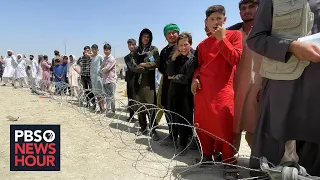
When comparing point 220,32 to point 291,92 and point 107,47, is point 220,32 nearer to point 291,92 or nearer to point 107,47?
point 291,92

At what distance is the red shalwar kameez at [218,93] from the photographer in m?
3.11

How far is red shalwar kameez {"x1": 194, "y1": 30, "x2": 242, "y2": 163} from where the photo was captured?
10.2ft

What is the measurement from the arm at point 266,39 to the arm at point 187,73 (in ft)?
4.58

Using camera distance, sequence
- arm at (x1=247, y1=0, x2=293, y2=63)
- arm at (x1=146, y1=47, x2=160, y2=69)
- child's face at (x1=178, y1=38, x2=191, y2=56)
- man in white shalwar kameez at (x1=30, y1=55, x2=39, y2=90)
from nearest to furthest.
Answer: arm at (x1=247, y1=0, x2=293, y2=63), child's face at (x1=178, y1=38, x2=191, y2=56), arm at (x1=146, y1=47, x2=160, y2=69), man in white shalwar kameez at (x1=30, y1=55, x2=39, y2=90)

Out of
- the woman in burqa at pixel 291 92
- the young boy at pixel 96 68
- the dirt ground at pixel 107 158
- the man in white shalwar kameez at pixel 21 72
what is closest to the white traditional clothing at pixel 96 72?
the young boy at pixel 96 68

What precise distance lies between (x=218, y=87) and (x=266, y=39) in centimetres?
108

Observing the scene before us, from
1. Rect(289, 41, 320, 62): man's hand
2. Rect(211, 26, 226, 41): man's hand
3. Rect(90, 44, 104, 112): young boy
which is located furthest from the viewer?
Rect(90, 44, 104, 112): young boy

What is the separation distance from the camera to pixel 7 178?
303 cm

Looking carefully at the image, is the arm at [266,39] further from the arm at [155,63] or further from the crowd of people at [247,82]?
the arm at [155,63]

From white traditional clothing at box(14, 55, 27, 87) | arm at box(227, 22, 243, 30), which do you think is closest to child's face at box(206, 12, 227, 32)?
arm at box(227, 22, 243, 30)

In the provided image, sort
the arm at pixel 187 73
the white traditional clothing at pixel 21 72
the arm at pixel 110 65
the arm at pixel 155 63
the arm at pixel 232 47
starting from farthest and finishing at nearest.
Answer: the white traditional clothing at pixel 21 72 → the arm at pixel 110 65 → the arm at pixel 155 63 → the arm at pixel 187 73 → the arm at pixel 232 47

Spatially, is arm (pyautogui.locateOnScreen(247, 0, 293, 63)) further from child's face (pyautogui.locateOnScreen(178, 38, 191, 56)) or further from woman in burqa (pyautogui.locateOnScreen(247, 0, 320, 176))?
child's face (pyautogui.locateOnScreen(178, 38, 191, 56))

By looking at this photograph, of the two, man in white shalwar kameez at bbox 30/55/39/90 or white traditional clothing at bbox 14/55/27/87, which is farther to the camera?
white traditional clothing at bbox 14/55/27/87

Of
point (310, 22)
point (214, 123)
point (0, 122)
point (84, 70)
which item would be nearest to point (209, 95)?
point (214, 123)
